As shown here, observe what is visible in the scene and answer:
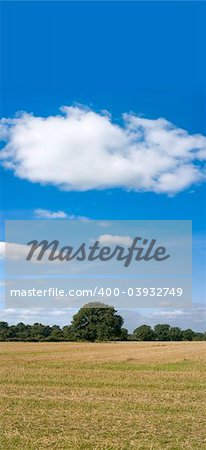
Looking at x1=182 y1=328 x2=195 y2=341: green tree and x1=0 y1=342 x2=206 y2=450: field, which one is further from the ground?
x1=182 y1=328 x2=195 y2=341: green tree

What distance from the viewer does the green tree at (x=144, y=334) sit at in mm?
94062

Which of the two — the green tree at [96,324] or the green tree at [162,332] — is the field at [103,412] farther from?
the green tree at [162,332]

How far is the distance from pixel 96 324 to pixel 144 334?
21765 millimetres

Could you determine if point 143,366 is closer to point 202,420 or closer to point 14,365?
point 14,365

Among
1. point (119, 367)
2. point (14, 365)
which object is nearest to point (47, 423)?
point (119, 367)

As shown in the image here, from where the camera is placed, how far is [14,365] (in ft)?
87.3

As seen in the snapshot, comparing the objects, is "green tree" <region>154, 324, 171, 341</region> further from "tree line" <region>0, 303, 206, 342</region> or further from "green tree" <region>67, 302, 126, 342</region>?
"green tree" <region>67, 302, 126, 342</region>

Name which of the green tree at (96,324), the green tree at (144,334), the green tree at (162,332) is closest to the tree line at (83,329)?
the green tree at (96,324)

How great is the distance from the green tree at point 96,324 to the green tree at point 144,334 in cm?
1593

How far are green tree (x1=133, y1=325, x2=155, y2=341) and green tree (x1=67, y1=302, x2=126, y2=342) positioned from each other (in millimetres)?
15932

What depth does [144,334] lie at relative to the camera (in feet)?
311

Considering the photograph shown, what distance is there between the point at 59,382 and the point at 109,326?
191 feet

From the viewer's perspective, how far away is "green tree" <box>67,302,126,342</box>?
7488 centimetres

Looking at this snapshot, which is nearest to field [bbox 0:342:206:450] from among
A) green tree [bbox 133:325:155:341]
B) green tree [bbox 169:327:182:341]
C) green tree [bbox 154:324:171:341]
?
green tree [bbox 133:325:155:341]
